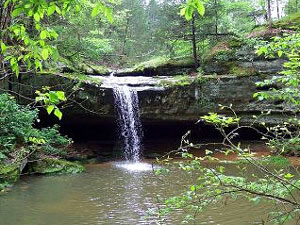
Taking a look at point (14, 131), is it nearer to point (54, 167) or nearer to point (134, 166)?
point (54, 167)

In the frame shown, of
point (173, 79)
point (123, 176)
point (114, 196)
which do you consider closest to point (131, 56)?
point (173, 79)

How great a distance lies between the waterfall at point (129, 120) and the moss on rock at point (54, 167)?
3857 millimetres

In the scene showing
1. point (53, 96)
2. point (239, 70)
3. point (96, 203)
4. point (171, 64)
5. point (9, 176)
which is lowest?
point (96, 203)

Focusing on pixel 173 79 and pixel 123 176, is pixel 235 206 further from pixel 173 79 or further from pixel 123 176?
pixel 173 79

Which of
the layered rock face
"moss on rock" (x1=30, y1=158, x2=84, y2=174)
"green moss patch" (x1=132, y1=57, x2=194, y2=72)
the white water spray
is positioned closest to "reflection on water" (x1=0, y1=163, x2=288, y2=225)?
"moss on rock" (x1=30, y1=158, x2=84, y2=174)

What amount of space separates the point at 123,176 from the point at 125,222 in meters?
4.73

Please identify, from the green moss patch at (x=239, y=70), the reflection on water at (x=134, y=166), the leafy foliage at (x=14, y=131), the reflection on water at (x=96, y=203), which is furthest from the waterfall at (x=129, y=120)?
the reflection on water at (x=96, y=203)

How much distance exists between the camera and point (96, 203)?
7492mm

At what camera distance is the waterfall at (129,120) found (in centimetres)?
1495

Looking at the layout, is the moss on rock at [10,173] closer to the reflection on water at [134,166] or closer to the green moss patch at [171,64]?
the reflection on water at [134,166]

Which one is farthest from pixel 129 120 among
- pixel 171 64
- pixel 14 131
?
pixel 14 131

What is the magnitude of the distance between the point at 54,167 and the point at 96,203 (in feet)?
14.5

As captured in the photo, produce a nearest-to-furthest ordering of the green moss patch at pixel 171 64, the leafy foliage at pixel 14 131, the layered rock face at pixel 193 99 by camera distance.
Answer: the leafy foliage at pixel 14 131 < the layered rock face at pixel 193 99 < the green moss patch at pixel 171 64

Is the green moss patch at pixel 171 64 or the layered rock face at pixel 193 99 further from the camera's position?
the green moss patch at pixel 171 64
